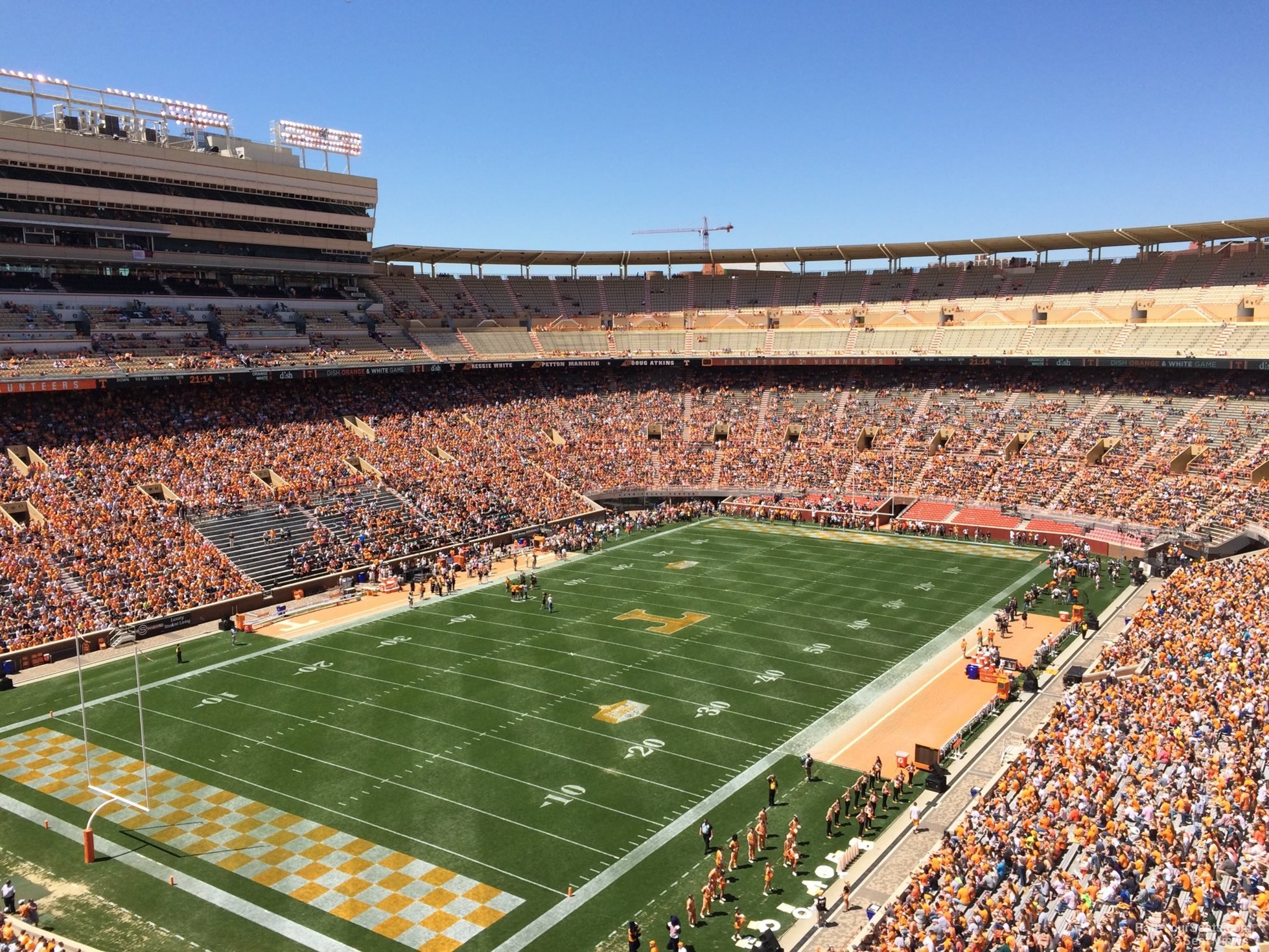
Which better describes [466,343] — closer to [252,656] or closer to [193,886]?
[252,656]

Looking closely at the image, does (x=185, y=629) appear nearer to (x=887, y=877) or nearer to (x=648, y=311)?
(x=887, y=877)

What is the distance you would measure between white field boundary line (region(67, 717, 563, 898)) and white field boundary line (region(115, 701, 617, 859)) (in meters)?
1.42

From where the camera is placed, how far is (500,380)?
65500 mm

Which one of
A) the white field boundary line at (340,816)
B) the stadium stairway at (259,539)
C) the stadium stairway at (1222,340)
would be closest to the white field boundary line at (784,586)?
the stadium stairway at (259,539)

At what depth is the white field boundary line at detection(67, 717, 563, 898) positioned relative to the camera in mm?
18359

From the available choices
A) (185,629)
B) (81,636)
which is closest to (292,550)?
(185,629)

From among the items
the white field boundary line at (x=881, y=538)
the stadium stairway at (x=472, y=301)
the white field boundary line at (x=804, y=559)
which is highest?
the stadium stairway at (x=472, y=301)

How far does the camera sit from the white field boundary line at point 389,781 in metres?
19.7

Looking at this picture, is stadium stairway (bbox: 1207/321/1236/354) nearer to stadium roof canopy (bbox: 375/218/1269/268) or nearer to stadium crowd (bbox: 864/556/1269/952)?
stadium roof canopy (bbox: 375/218/1269/268)

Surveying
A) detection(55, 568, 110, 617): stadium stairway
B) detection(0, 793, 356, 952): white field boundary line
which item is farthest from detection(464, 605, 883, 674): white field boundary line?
detection(0, 793, 356, 952): white field boundary line

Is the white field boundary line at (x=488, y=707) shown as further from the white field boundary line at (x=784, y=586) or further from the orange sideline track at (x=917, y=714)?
the white field boundary line at (x=784, y=586)

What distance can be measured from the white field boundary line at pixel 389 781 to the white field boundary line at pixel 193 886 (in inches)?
182

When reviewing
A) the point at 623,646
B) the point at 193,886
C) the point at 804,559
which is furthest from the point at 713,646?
the point at 193,886

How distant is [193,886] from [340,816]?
10.7 feet
